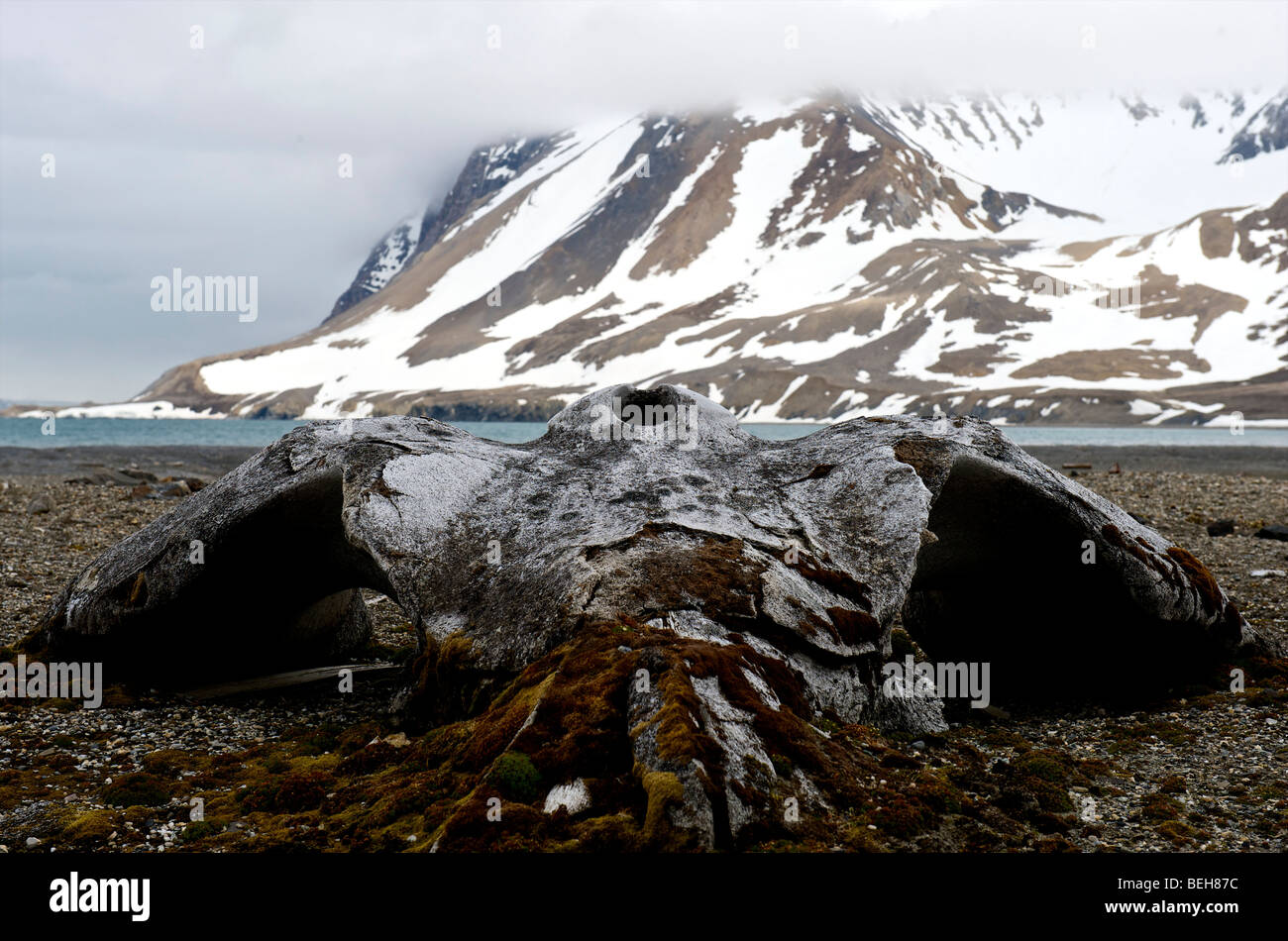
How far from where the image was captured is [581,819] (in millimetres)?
4961

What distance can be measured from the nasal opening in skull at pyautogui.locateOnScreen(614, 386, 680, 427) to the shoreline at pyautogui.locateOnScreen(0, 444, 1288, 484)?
2892 centimetres

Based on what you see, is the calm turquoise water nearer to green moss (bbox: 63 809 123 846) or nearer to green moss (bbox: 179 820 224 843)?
green moss (bbox: 63 809 123 846)

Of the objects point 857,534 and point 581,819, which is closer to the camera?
point 581,819

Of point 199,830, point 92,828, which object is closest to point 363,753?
point 199,830

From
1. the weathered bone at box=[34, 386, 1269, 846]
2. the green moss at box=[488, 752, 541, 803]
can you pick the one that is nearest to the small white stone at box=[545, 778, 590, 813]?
the green moss at box=[488, 752, 541, 803]

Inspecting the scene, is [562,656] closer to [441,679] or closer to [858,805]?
[441,679]

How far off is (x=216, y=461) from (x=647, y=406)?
47.6 m

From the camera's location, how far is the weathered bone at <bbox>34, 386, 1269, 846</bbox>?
7.08 metres

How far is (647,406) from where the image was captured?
1004cm

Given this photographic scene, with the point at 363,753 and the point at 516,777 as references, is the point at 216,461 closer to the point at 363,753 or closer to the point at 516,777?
the point at 363,753

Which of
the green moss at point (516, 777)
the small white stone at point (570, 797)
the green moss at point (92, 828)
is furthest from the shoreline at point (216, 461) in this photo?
the small white stone at point (570, 797)

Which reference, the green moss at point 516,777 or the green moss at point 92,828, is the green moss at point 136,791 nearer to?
the green moss at point 92,828

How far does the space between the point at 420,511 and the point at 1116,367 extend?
19380cm
